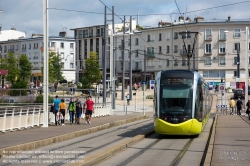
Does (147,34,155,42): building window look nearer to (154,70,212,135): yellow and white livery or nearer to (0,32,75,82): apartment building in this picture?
(0,32,75,82): apartment building

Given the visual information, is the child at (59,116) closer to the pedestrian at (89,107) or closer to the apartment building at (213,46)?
the pedestrian at (89,107)

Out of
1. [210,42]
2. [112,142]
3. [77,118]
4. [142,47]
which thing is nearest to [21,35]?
[142,47]

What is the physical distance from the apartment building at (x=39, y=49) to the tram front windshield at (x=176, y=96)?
264 ft

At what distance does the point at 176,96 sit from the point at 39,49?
87.5 meters

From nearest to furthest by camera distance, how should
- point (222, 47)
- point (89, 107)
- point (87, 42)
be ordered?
point (89, 107) → point (222, 47) → point (87, 42)

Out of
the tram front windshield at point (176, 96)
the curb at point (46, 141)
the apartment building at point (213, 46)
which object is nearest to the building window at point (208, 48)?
the apartment building at point (213, 46)

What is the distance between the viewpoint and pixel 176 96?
23859mm

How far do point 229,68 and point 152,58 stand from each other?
52.5 ft

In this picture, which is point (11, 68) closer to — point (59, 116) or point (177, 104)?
point (59, 116)

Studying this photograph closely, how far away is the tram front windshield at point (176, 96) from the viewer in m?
23.6

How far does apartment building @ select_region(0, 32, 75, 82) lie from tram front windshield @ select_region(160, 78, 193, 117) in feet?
264

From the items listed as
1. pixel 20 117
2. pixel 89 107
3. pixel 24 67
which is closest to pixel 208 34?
pixel 24 67

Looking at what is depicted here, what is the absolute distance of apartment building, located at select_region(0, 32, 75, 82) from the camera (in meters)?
110

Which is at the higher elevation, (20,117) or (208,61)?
(208,61)
